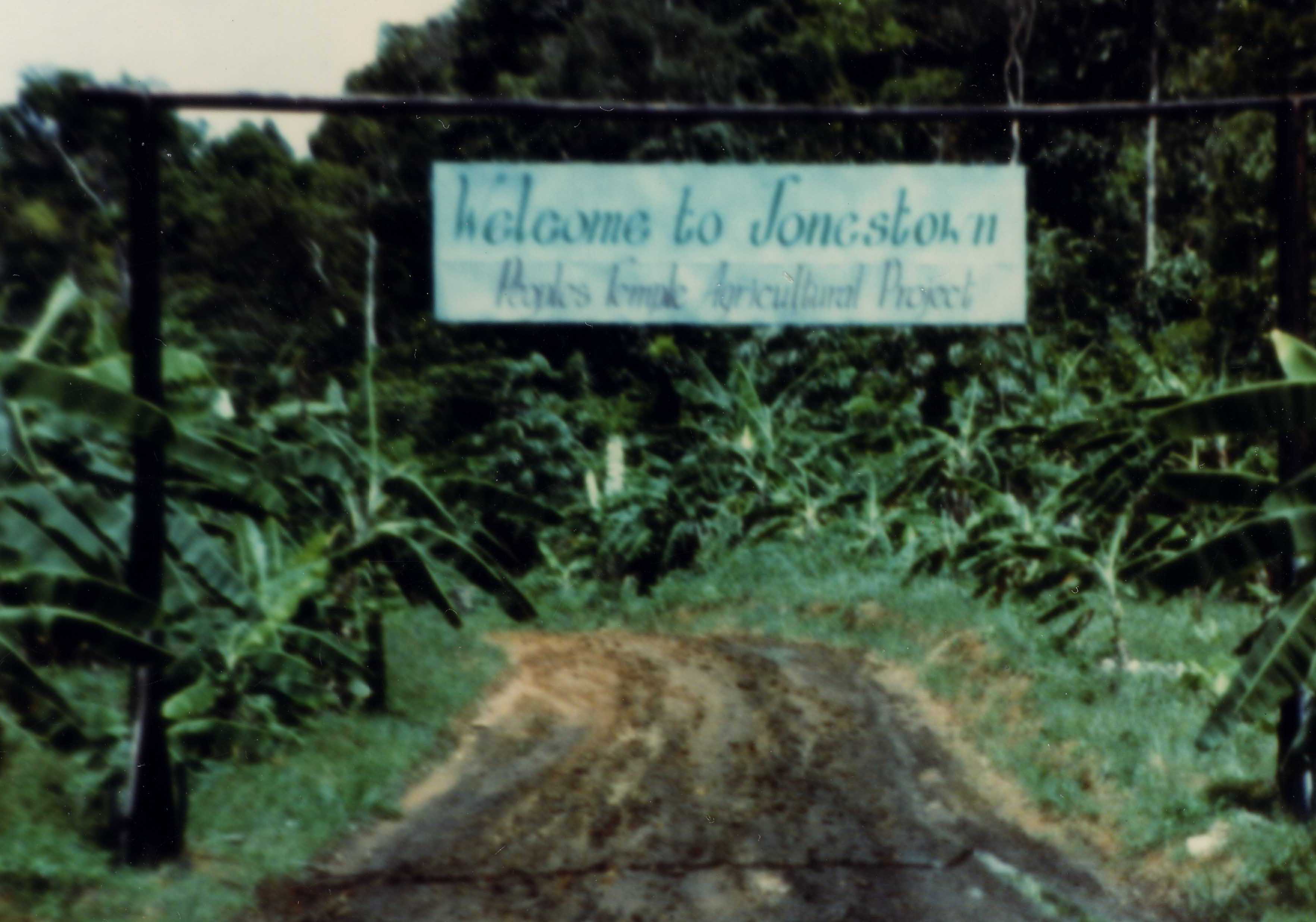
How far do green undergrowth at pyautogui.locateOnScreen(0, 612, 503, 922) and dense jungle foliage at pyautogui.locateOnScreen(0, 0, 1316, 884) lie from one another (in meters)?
0.20

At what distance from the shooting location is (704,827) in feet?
24.1

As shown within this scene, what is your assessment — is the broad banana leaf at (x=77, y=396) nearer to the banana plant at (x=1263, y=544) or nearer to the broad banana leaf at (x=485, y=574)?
the broad banana leaf at (x=485, y=574)

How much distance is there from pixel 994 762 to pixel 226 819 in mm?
4194

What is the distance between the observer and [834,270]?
6758mm

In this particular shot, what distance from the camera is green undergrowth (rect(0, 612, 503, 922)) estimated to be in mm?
5801

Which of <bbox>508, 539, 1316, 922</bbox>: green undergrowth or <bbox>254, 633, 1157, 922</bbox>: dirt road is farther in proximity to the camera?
<bbox>508, 539, 1316, 922</bbox>: green undergrowth

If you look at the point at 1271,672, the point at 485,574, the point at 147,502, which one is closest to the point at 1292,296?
the point at 1271,672

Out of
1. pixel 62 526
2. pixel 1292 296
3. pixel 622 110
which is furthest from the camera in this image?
pixel 1292 296

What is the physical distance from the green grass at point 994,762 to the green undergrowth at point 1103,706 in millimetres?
16

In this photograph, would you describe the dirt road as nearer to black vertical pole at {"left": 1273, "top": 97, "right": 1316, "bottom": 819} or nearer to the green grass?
the green grass

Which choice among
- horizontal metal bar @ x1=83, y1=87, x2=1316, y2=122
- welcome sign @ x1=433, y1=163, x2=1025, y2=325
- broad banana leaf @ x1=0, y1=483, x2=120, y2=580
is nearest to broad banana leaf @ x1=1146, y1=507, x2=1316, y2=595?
welcome sign @ x1=433, y1=163, x2=1025, y2=325

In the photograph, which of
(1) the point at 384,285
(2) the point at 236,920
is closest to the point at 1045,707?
(2) the point at 236,920

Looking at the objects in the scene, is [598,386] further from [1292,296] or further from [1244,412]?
[1244,412]

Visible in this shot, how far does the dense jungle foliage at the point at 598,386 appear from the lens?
668 cm
